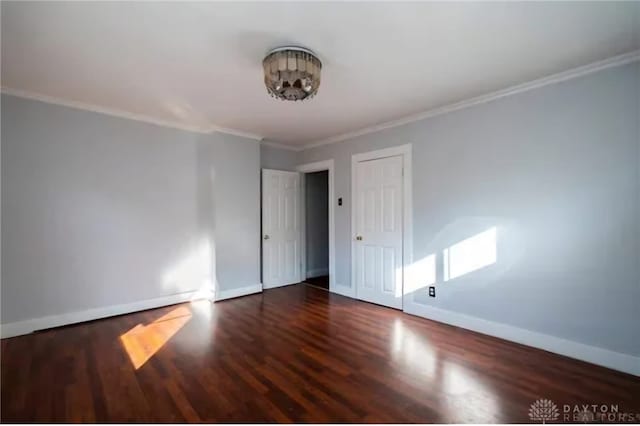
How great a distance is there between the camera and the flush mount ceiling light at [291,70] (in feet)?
7.30

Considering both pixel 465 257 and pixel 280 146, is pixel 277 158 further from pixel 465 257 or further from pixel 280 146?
pixel 465 257

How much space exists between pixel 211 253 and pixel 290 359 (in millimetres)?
2434

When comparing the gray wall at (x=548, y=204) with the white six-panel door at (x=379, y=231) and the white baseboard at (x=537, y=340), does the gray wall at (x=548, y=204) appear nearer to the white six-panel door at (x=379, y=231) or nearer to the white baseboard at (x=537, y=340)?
the white baseboard at (x=537, y=340)

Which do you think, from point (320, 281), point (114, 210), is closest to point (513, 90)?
point (320, 281)

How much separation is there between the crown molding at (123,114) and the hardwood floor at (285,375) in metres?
2.47

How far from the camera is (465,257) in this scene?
3.37 meters

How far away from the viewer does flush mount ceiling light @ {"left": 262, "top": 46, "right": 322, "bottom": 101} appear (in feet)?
7.30

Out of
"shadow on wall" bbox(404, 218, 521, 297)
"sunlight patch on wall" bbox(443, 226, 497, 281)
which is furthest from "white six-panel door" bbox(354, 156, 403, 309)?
"sunlight patch on wall" bbox(443, 226, 497, 281)

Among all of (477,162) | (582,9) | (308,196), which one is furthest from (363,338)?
(308,196)

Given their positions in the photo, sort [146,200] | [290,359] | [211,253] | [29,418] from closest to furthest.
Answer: [29,418], [290,359], [146,200], [211,253]

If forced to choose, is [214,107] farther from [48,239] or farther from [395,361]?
[395,361]

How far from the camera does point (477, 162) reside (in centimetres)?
329

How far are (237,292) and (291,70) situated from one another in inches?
136

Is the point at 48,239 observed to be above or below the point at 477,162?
below
